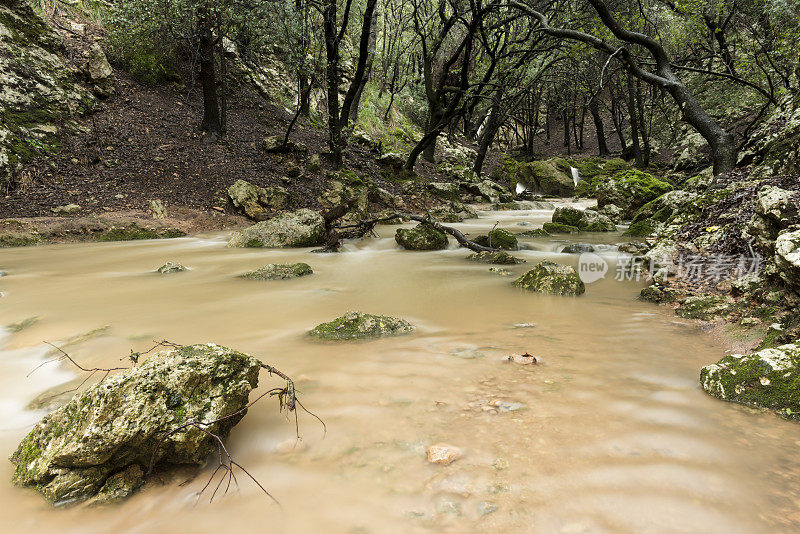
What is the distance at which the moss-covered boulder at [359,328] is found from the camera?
3320 mm

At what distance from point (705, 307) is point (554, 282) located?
1.52 meters

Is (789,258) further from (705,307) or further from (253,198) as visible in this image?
(253,198)

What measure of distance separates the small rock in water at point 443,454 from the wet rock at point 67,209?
1167 centimetres

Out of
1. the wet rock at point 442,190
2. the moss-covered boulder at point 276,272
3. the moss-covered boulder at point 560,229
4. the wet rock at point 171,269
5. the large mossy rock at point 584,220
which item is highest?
the wet rock at point 442,190

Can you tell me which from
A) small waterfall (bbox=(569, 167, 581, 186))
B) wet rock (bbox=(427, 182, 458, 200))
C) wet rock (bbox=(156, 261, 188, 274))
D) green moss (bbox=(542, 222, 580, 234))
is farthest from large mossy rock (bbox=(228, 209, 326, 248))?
small waterfall (bbox=(569, 167, 581, 186))

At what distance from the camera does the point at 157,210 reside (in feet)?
34.9

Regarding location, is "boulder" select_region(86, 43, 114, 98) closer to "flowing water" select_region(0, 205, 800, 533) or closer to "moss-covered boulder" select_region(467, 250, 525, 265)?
"flowing water" select_region(0, 205, 800, 533)

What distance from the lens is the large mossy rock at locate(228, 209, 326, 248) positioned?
348 inches

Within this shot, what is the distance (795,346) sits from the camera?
7.20 feet

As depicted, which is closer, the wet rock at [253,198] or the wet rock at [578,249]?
the wet rock at [578,249]

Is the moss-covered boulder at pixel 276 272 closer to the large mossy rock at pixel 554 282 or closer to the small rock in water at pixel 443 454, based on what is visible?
the large mossy rock at pixel 554 282

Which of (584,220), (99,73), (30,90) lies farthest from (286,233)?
(99,73)

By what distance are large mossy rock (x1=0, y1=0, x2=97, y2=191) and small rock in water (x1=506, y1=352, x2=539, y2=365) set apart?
1263 centimetres

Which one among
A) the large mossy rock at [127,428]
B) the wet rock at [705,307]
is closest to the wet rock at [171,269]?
the large mossy rock at [127,428]
